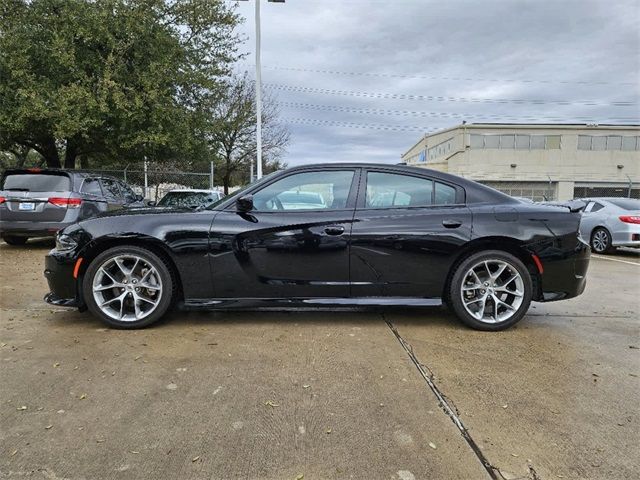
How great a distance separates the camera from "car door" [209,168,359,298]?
398 centimetres

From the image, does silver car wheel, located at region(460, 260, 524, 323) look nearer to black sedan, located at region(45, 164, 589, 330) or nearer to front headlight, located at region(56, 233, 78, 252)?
black sedan, located at region(45, 164, 589, 330)

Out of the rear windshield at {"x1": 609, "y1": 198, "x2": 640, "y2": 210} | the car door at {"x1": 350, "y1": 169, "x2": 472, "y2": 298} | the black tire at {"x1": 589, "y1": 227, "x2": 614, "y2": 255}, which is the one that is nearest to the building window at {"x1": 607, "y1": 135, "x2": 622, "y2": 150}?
the rear windshield at {"x1": 609, "y1": 198, "x2": 640, "y2": 210}

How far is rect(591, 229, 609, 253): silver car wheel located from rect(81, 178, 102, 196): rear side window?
10789mm

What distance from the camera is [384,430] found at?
2.45 metres

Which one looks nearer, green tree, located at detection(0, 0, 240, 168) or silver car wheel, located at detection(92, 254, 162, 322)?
silver car wheel, located at detection(92, 254, 162, 322)

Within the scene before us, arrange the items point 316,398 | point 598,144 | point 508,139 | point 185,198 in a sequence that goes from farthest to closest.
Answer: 1. point 598,144
2. point 508,139
3. point 185,198
4. point 316,398

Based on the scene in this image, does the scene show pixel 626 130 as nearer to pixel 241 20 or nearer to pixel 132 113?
pixel 241 20

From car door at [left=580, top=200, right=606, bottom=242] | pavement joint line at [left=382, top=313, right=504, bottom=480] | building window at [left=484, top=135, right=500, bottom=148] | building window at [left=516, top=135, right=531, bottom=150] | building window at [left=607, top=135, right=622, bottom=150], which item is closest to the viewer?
pavement joint line at [left=382, top=313, right=504, bottom=480]

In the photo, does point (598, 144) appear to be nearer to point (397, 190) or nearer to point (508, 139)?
point (508, 139)

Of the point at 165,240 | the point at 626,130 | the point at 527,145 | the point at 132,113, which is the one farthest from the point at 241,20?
the point at 626,130

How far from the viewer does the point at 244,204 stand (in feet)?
13.1

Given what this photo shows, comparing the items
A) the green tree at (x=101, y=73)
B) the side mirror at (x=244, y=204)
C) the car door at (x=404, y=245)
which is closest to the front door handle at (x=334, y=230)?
the car door at (x=404, y=245)

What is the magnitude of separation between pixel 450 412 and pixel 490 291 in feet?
5.63

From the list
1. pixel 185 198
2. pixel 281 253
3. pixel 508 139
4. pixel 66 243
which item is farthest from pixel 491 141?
pixel 66 243
